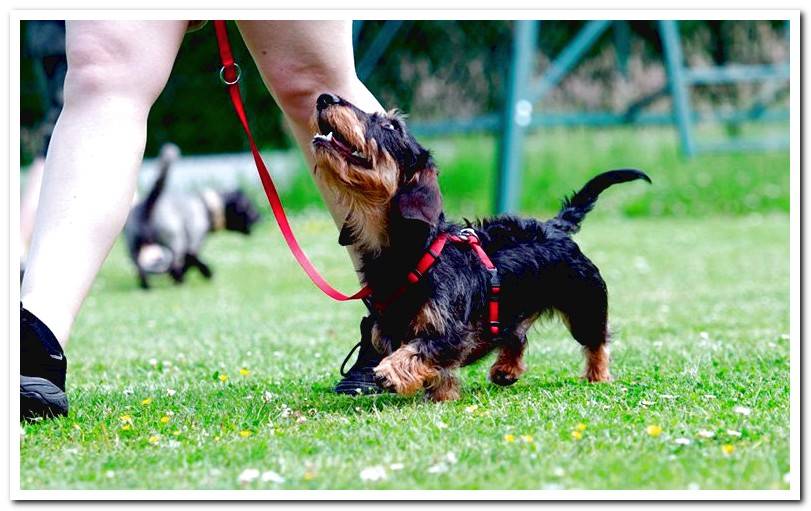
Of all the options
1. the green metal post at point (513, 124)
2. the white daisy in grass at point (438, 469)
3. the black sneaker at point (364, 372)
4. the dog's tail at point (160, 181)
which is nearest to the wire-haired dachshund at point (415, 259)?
the black sneaker at point (364, 372)

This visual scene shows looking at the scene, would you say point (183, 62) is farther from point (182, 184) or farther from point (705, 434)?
point (705, 434)

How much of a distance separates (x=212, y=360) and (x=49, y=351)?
5.28ft

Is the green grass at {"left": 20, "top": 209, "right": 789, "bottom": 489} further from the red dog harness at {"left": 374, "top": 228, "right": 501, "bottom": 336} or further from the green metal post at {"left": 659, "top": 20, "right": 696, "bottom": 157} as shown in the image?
the green metal post at {"left": 659, "top": 20, "right": 696, "bottom": 157}

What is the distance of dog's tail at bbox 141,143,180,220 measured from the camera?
883cm

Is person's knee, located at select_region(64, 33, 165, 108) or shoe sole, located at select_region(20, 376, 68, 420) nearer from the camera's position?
shoe sole, located at select_region(20, 376, 68, 420)

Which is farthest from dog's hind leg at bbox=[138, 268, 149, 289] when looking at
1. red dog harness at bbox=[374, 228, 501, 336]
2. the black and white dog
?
red dog harness at bbox=[374, 228, 501, 336]

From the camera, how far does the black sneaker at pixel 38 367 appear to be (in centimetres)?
359

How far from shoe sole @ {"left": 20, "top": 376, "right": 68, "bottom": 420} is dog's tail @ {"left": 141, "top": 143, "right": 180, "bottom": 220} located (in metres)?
5.25

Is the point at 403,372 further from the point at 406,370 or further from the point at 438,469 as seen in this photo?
the point at 438,469

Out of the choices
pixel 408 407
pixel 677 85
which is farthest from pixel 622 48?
pixel 408 407

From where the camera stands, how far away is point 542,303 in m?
4.38

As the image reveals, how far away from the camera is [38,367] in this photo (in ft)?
11.9

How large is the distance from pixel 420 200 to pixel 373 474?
1.23m
